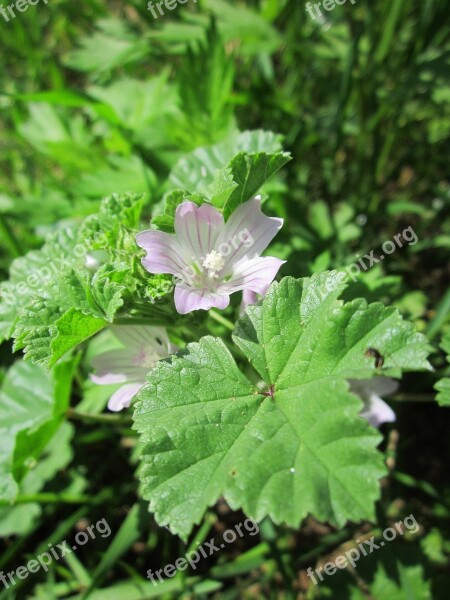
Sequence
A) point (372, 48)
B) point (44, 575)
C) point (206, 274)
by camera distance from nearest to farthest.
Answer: point (206, 274) < point (44, 575) < point (372, 48)

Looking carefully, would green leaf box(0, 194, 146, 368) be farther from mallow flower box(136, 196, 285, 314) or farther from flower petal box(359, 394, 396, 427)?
flower petal box(359, 394, 396, 427)

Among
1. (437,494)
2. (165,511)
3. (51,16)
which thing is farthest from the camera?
(51,16)

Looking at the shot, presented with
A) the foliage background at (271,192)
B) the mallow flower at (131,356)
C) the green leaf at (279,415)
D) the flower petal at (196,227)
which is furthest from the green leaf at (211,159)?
the green leaf at (279,415)

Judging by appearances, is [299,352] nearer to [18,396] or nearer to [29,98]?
[18,396]

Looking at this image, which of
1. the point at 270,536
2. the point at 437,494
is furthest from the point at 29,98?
the point at 437,494

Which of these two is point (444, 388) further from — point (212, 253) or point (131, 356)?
point (131, 356)

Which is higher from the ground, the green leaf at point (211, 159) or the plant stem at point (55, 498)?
the green leaf at point (211, 159)

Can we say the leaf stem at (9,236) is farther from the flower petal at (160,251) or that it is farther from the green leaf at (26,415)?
the flower petal at (160,251)

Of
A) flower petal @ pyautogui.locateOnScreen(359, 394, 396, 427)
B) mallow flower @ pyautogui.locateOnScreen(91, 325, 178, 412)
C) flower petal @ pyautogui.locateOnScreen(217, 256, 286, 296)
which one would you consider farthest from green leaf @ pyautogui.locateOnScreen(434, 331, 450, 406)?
mallow flower @ pyautogui.locateOnScreen(91, 325, 178, 412)
